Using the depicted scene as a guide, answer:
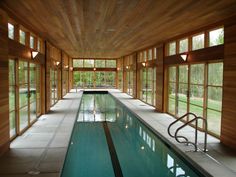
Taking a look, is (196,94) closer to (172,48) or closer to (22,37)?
(172,48)

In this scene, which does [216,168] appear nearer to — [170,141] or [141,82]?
[170,141]

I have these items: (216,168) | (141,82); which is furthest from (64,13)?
(141,82)

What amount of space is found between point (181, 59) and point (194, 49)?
72cm

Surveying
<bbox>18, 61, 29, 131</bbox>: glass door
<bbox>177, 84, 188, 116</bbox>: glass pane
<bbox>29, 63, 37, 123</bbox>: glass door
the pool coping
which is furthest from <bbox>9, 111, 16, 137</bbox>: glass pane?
<bbox>177, 84, 188, 116</bbox>: glass pane

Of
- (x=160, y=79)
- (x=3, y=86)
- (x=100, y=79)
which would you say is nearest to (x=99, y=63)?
(x=100, y=79)

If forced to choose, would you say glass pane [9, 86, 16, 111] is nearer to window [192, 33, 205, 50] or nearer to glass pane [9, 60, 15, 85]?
glass pane [9, 60, 15, 85]

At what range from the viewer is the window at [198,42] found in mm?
7327

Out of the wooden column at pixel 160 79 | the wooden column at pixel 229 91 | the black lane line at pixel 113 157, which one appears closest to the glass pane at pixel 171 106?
the wooden column at pixel 160 79

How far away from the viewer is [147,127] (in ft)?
26.8

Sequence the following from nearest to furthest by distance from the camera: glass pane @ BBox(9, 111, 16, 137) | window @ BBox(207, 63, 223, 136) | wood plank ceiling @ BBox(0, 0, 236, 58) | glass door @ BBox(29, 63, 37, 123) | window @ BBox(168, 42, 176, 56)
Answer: wood plank ceiling @ BBox(0, 0, 236, 58)
glass pane @ BBox(9, 111, 16, 137)
window @ BBox(207, 63, 223, 136)
glass door @ BBox(29, 63, 37, 123)
window @ BBox(168, 42, 176, 56)

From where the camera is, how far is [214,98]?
22.3 ft

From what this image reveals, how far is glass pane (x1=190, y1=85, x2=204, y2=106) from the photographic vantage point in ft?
Result: 24.2

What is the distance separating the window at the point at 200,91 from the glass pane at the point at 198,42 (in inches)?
20.1

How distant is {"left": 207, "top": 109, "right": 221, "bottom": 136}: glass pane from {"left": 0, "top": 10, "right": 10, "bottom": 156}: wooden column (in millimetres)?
4909
